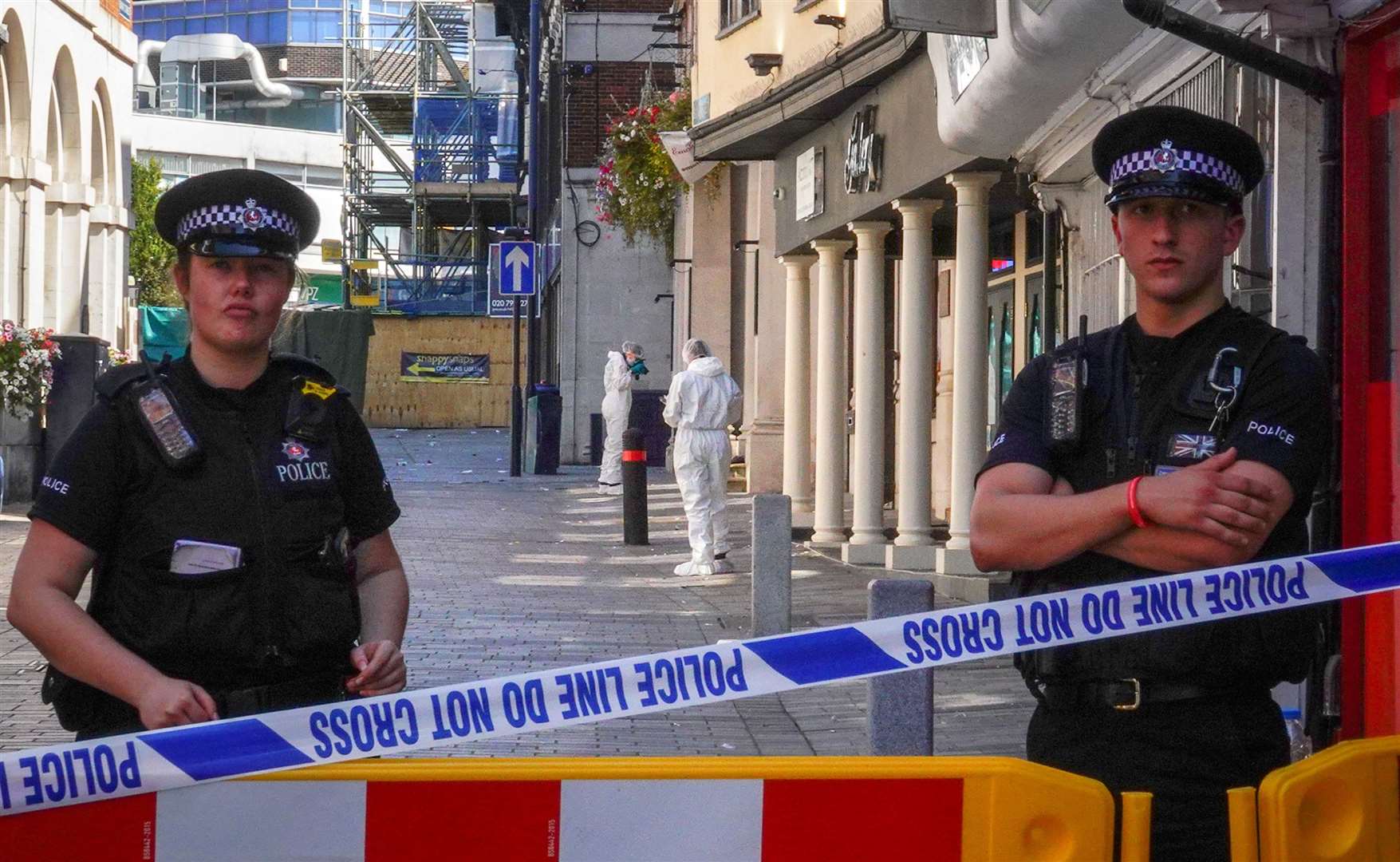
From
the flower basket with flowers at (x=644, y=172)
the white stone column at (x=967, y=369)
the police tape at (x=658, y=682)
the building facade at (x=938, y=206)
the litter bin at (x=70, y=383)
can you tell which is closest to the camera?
the police tape at (x=658, y=682)

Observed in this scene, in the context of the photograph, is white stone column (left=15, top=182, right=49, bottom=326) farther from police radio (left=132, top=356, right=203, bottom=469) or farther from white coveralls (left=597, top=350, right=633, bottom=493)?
police radio (left=132, top=356, right=203, bottom=469)

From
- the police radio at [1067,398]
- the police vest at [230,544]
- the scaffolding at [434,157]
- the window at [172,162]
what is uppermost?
the window at [172,162]

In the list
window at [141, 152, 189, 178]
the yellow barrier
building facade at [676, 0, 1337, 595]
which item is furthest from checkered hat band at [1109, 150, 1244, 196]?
window at [141, 152, 189, 178]

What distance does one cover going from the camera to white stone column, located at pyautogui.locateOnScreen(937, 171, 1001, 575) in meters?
13.4

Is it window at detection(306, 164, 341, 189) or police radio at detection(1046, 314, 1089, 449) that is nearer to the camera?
police radio at detection(1046, 314, 1089, 449)

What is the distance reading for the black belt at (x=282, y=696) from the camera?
315cm

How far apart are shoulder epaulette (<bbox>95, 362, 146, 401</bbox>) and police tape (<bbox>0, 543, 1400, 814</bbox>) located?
2.26 ft

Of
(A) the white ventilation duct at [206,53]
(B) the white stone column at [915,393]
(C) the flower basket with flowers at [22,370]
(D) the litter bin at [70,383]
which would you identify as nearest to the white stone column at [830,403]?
(B) the white stone column at [915,393]

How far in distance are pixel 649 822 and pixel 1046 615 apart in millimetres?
712

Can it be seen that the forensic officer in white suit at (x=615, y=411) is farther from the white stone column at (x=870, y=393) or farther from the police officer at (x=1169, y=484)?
the police officer at (x=1169, y=484)

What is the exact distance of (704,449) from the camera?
15.8 meters

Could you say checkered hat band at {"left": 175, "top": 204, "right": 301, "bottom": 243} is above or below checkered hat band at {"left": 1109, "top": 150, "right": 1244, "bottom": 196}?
below

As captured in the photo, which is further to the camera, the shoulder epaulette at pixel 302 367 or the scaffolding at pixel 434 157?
the scaffolding at pixel 434 157

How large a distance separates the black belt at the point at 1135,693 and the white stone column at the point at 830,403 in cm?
1423
